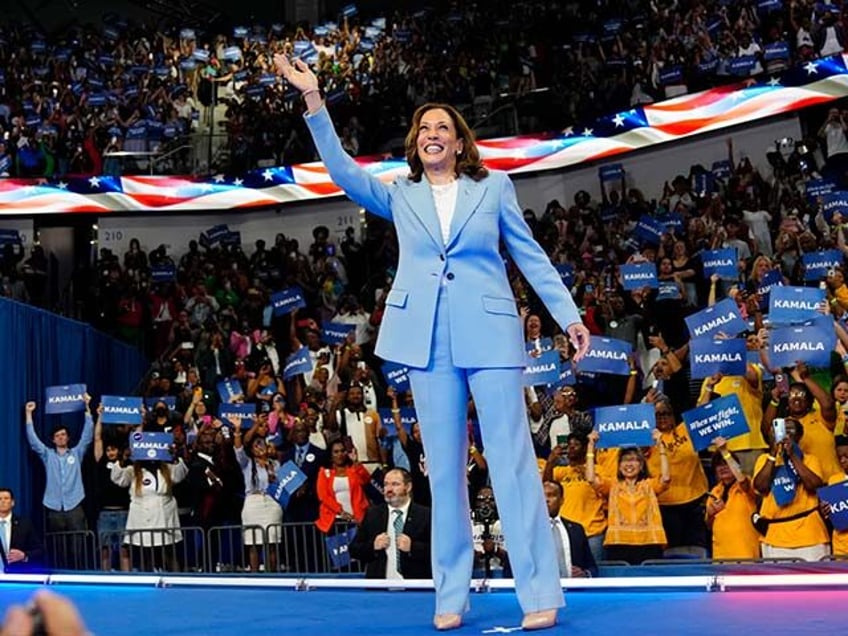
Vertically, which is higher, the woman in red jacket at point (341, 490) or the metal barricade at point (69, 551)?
the woman in red jacket at point (341, 490)

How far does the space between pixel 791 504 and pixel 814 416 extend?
30.3 inches

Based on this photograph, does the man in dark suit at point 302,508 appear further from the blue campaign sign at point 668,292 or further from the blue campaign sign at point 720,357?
the blue campaign sign at point 668,292

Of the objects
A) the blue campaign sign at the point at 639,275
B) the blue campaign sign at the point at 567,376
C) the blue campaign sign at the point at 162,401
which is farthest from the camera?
the blue campaign sign at the point at 162,401

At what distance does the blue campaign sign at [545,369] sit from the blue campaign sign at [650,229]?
4.31 m

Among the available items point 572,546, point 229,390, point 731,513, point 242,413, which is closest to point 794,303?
point 731,513

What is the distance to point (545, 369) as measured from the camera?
9.70 meters

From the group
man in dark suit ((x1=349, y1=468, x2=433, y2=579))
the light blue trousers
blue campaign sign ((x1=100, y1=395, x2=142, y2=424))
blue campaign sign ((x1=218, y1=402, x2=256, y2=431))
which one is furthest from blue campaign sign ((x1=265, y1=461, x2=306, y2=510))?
the light blue trousers

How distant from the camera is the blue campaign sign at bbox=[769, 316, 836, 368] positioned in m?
8.36

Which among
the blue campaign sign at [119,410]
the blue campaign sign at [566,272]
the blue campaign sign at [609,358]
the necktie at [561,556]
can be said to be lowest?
the necktie at [561,556]

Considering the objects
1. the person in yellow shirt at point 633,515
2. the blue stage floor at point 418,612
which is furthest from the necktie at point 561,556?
the person in yellow shirt at point 633,515

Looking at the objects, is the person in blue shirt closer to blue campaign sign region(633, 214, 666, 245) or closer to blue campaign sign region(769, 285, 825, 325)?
blue campaign sign region(633, 214, 666, 245)

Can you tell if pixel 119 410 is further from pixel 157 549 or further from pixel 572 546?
pixel 572 546

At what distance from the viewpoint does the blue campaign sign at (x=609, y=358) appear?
971 cm

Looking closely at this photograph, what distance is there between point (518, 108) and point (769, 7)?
12.3 ft
